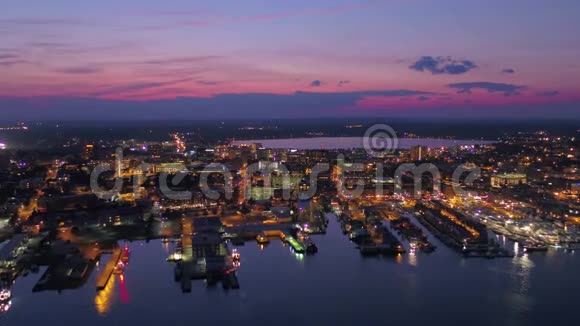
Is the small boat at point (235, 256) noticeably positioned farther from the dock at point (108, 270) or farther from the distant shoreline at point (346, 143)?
the distant shoreline at point (346, 143)

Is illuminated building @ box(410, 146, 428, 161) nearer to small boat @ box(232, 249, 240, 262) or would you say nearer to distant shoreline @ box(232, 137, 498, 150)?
distant shoreline @ box(232, 137, 498, 150)

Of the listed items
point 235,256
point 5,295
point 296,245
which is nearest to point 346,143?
point 296,245

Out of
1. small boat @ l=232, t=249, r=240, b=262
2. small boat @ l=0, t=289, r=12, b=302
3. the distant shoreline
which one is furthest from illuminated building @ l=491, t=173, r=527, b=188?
the distant shoreline

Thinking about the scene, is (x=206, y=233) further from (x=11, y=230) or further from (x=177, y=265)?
(x=11, y=230)

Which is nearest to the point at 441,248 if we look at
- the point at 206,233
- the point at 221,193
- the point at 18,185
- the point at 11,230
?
the point at 206,233

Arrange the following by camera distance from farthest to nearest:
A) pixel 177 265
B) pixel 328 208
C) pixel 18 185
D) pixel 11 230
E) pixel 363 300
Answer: pixel 18 185, pixel 328 208, pixel 11 230, pixel 177 265, pixel 363 300

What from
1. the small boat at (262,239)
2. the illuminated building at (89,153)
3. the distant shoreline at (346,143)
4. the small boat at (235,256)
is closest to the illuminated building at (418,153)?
the distant shoreline at (346,143)
